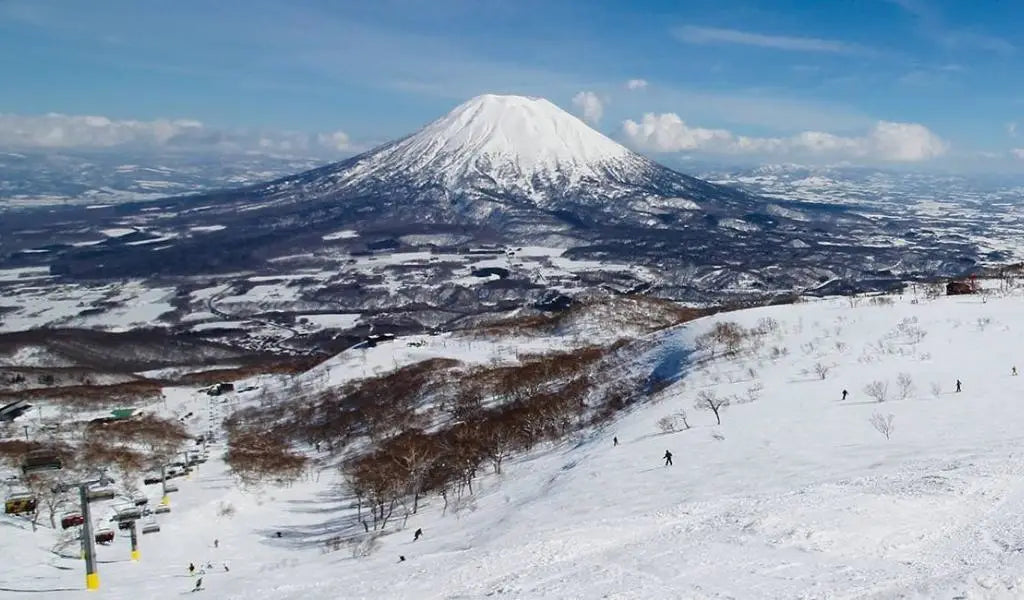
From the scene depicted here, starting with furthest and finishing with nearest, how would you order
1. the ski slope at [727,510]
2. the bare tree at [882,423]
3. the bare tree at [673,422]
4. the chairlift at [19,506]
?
the bare tree at [673,422], the chairlift at [19,506], the bare tree at [882,423], the ski slope at [727,510]

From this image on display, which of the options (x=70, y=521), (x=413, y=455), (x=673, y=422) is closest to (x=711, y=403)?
(x=673, y=422)

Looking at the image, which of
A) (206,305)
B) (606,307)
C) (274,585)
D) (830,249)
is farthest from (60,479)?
(830,249)

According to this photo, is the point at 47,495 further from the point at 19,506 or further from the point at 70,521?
the point at 70,521

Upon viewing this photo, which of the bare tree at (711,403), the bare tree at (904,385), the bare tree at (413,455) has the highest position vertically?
the bare tree at (904,385)

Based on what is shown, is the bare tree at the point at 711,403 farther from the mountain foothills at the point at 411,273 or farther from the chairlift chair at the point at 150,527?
the mountain foothills at the point at 411,273

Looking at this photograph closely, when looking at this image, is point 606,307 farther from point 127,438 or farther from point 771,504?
point 771,504

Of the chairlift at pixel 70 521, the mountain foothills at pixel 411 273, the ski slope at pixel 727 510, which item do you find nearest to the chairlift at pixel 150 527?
the ski slope at pixel 727 510

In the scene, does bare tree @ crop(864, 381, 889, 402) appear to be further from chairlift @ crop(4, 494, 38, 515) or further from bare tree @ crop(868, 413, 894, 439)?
chairlift @ crop(4, 494, 38, 515)
